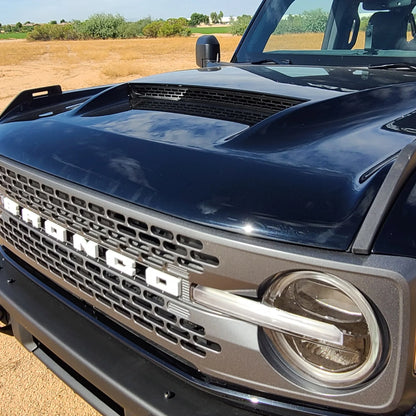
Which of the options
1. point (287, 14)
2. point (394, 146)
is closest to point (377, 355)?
point (394, 146)

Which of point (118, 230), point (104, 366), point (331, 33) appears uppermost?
point (331, 33)

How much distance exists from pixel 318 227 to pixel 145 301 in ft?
2.07

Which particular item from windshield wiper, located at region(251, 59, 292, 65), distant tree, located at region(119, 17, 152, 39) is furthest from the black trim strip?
distant tree, located at region(119, 17, 152, 39)

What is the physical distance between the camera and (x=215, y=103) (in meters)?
2.18

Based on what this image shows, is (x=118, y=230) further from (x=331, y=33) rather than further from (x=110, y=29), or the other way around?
(x=110, y=29)

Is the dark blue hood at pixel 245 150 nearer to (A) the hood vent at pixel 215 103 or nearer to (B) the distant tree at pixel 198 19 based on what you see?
(A) the hood vent at pixel 215 103

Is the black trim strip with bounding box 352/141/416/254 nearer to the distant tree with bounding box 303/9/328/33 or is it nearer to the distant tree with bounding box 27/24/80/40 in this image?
the distant tree with bounding box 303/9/328/33

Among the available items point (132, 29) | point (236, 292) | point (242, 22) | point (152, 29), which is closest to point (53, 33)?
point (132, 29)

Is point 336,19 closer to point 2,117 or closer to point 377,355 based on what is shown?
point 2,117

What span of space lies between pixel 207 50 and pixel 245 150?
239 cm

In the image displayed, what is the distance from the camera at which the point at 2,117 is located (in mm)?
2400

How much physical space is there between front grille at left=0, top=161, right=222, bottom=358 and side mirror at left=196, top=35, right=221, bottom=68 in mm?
2096

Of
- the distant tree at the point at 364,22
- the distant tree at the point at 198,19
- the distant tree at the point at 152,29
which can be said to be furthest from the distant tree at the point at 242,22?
the distant tree at the point at 198,19

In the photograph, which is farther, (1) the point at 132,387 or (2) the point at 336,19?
(2) the point at 336,19
